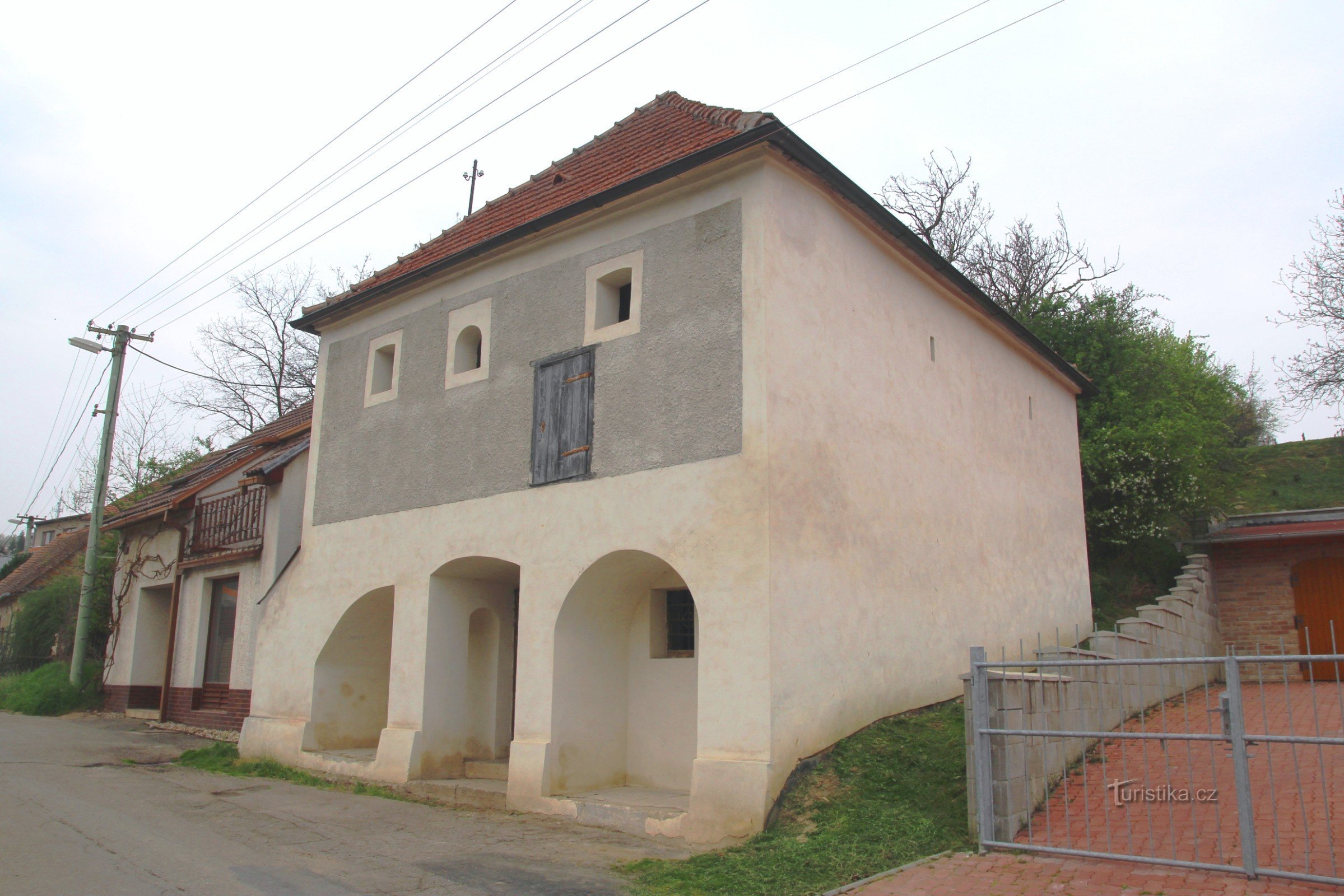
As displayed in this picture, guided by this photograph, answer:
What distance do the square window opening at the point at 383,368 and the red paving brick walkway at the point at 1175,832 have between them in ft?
32.1

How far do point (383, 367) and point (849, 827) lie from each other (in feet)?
30.6

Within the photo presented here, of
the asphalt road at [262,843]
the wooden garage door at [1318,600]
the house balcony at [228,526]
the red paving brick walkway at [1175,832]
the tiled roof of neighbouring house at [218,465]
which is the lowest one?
the asphalt road at [262,843]

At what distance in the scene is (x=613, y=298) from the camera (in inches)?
436

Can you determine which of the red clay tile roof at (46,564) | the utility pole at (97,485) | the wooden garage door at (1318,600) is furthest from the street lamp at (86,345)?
the wooden garage door at (1318,600)

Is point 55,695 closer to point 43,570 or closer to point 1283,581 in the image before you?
point 43,570

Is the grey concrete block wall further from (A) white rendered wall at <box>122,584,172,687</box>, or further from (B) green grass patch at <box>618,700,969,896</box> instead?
(A) white rendered wall at <box>122,584,172,687</box>

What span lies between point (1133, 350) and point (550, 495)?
49.1 ft

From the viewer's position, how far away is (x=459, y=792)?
10797mm

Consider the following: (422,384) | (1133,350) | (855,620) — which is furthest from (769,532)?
(1133,350)

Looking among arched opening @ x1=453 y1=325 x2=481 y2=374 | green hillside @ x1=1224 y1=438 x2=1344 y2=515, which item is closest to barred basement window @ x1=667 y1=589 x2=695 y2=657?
arched opening @ x1=453 y1=325 x2=481 y2=374

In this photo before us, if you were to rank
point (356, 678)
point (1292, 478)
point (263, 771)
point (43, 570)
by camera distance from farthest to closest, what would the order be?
1. point (43, 570)
2. point (1292, 478)
3. point (356, 678)
4. point (263, 771)

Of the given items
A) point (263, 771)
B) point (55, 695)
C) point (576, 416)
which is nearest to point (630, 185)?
point (576, 416)

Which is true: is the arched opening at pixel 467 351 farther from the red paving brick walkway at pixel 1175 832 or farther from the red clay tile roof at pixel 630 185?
the red paving brick walkway at pixel 1175 832

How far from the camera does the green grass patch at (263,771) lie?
11.5 metres
